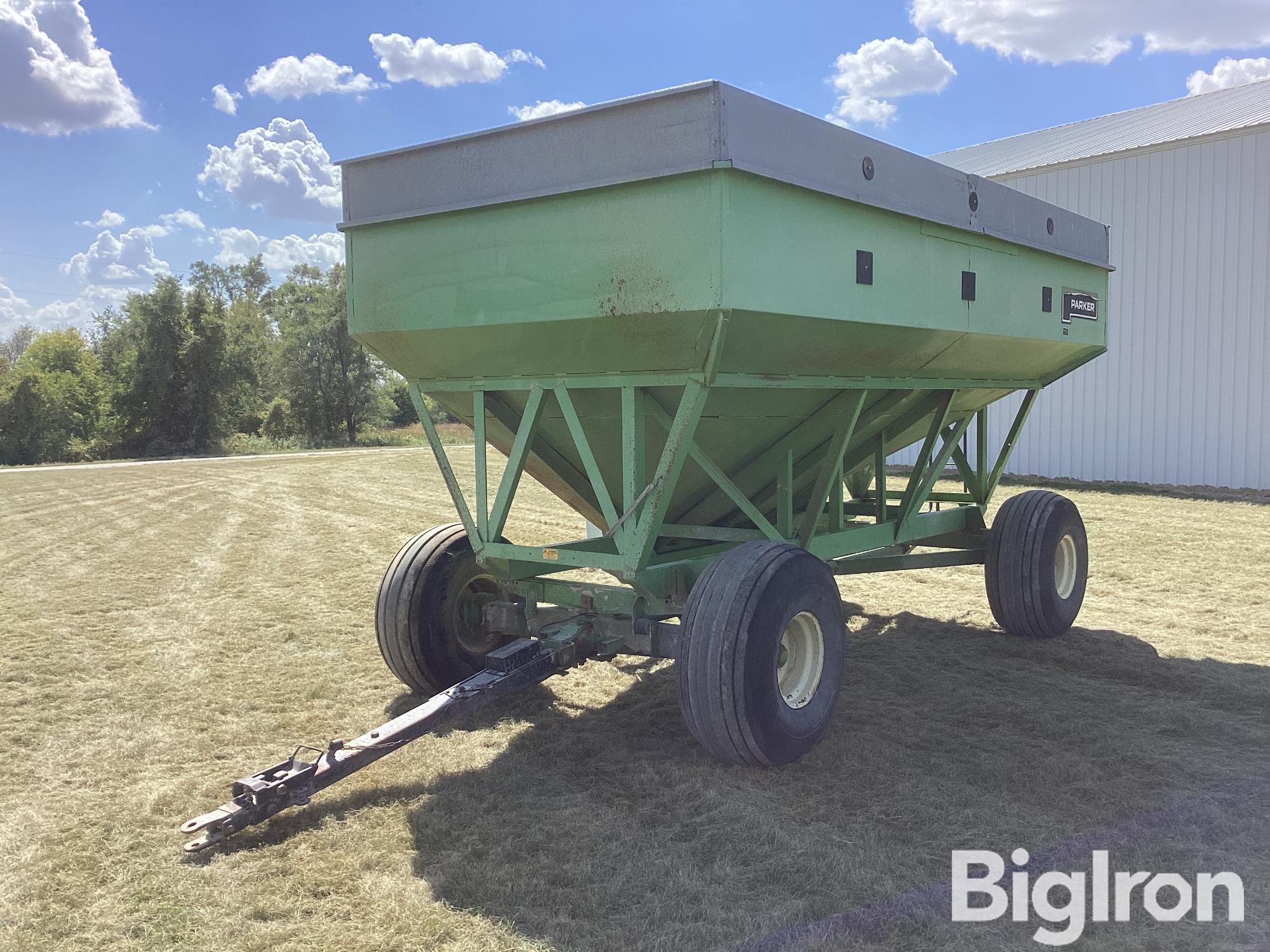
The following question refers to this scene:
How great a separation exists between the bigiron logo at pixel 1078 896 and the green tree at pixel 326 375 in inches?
1802

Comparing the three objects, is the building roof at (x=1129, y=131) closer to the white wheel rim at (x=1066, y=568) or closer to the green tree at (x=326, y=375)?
the white wheel rim at (x=1066, y=568)

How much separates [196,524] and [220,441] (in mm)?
30080

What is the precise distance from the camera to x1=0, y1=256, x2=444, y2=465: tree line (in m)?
38.8

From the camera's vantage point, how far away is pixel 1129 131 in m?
18.7

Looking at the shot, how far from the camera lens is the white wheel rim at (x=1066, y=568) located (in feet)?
24.2

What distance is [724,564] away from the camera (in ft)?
14.8

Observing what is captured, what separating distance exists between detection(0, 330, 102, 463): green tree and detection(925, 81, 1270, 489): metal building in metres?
36.0

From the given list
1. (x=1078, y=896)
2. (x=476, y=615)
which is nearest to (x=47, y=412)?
(x=476, y=615)

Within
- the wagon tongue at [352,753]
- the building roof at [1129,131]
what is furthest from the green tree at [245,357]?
the wagon tongue at [352,753]

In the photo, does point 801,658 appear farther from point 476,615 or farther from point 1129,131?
point 1129,131

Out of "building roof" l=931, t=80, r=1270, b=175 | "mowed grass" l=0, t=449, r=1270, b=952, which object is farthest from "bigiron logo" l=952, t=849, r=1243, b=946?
"building roof" l=931, t=80, r=1270, b=175

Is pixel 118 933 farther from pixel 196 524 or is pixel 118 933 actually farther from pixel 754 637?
pixel 196 524

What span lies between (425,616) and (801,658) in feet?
7.13

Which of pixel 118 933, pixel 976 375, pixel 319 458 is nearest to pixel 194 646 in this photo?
pixel 118 933
